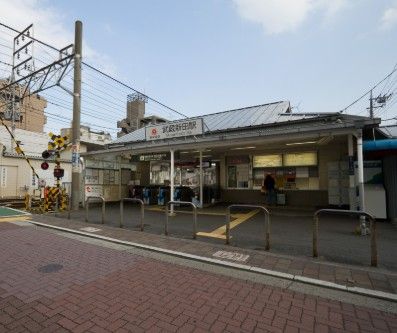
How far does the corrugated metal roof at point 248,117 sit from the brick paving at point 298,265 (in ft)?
29.0

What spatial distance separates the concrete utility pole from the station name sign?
11.7ft

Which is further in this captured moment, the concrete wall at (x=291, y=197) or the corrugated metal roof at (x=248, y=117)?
the corrugated metal roof at (x=248, y=117)

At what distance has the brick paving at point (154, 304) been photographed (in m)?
3.38

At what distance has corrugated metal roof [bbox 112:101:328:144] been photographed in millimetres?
14625

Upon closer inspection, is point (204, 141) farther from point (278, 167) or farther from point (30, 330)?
point (30, 330)

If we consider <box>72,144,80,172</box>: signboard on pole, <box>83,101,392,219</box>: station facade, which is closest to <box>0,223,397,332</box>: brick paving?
<box>83,101,392,219</box>: station facade

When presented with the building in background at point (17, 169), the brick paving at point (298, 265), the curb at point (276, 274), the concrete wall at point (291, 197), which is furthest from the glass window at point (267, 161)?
the building in background at point (17, 169)

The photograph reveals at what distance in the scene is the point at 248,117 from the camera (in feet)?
54.3

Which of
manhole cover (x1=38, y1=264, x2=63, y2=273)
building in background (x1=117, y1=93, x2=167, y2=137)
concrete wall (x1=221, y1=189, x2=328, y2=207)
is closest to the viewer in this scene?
manhole cover (x1=38, y1=264, x2=63, y2=273)

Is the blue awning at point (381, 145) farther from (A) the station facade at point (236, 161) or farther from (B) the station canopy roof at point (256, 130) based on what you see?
(A) the station facade at point (236, 161)

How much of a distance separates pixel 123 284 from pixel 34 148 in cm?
2493

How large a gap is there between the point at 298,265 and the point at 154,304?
9.68 ft

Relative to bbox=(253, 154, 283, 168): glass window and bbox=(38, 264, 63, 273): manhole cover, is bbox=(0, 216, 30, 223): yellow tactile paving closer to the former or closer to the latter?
bbox=(38, 264, 63, 273): manhole cover

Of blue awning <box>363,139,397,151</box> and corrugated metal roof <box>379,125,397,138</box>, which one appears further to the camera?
corrugated metal roof <box>379,125,397,138</box>
